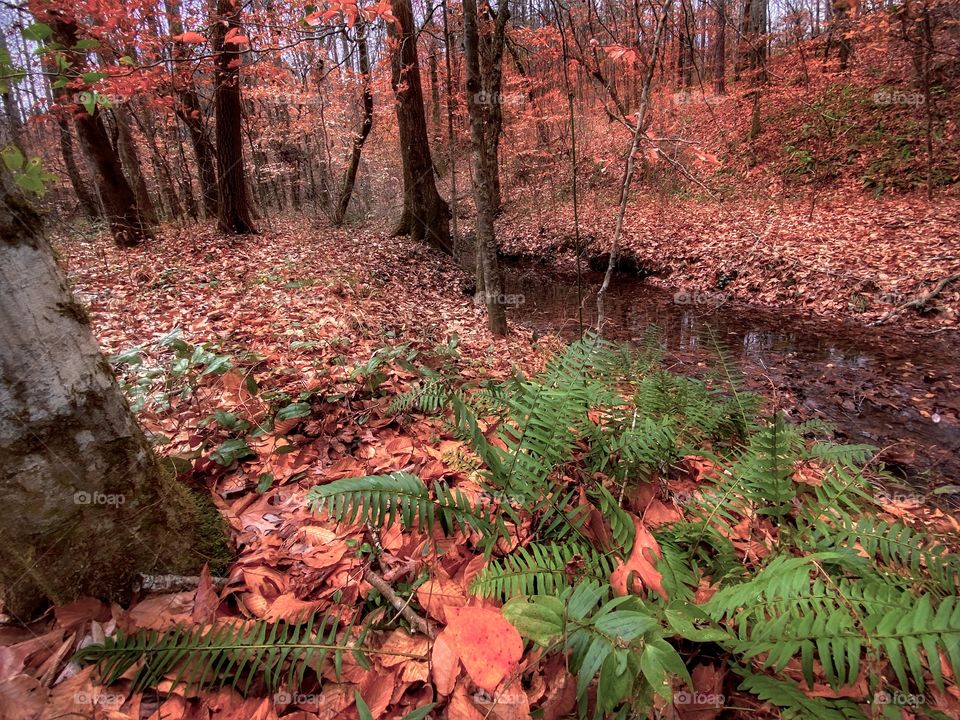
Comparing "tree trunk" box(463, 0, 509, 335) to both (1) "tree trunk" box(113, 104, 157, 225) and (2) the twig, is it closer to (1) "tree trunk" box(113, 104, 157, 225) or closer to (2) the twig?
(2) the twig

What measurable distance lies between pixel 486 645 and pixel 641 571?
595 mm

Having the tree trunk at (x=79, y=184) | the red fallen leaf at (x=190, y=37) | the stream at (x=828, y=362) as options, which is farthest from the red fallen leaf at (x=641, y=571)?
the tree trunk at (x=79, y=184)

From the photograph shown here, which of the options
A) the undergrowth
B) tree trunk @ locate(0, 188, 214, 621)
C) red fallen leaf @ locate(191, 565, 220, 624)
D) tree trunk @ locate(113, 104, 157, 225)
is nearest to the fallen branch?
the undergrowth

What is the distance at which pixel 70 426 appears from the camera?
1523 millimetres

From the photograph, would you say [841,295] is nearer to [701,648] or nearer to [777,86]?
[701,648]

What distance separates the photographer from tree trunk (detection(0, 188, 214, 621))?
55.9 inches

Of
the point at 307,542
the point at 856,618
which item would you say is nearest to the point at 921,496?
the point at 856,618

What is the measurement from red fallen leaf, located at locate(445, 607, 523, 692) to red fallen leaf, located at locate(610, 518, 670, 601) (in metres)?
0.41

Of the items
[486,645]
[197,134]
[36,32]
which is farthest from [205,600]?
[197,134]

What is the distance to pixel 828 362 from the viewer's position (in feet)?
20.6

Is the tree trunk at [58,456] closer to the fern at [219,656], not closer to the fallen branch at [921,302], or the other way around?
the fern at [219,656]

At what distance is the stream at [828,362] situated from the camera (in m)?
4.42

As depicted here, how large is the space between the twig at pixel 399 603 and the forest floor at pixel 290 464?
42 millimetres

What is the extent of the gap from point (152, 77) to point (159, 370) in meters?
7.79
